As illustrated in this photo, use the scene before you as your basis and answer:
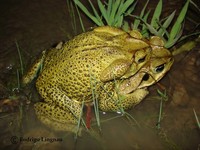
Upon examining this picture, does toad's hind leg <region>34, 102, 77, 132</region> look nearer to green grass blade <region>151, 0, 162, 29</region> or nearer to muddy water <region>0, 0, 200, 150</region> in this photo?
muddy water <region>0, 0, 200, 150</region>

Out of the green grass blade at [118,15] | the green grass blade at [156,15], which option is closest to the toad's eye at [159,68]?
the green grass blade at [156,15]

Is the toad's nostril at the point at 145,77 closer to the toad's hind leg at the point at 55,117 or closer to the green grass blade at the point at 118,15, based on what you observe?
the green grass blade at the point at 118,15

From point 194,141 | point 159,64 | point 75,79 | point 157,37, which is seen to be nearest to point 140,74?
point 159,64

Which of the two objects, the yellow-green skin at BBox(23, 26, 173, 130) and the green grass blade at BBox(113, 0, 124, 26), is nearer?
the yellow-green skin at BBox(23, 26, 173, 130)

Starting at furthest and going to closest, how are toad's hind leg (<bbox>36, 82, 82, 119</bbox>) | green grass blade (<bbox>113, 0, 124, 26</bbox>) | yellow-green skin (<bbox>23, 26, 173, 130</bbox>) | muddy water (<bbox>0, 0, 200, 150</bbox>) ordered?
1. green grass blade (<bbox>113, 0, 124, 26</bbox>)
2. muddy water (<bbox>0, 0, 200, 150</bbox>)
3. toad's hind leg (<bbox>36, 82, 82, 119</bbox>)
4. yellow-green skin (<bbox>23, 26, 173, 130</bbox>)

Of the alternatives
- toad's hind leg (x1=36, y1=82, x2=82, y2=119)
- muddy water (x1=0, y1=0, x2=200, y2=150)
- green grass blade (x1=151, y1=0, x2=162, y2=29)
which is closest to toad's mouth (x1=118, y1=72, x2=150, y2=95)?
muddy water (x1=0, y1=0, x2=200, y2=150)

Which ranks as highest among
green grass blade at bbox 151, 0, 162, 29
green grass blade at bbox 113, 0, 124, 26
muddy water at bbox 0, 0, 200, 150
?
green grass blade at bbox 113, 0, 124, 26

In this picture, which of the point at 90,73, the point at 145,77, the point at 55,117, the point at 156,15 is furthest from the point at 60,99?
the point at 156,15

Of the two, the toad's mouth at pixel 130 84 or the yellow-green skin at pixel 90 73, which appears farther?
the toad's mouth at pixel 130 84
